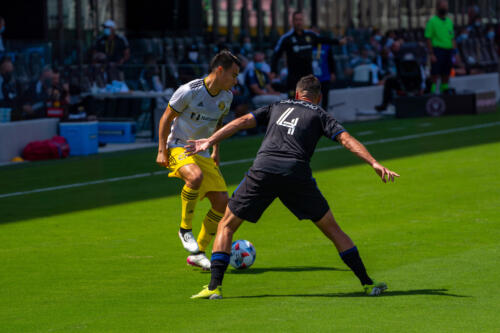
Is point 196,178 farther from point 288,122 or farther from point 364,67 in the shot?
point 364,67

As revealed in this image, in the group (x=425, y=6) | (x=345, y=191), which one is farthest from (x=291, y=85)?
(x=425, y=6)

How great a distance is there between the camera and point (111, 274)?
9703 millimetres

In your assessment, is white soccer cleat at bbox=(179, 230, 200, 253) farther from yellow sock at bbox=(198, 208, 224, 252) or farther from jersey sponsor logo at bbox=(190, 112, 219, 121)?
jersey sponsor logo at bbox=(190, 112, 219, 121)

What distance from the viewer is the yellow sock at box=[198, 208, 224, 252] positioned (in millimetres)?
10039

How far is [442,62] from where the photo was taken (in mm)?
26953

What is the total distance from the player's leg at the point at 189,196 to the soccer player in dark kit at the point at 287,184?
4.30ft

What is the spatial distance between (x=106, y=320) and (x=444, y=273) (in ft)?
10.3

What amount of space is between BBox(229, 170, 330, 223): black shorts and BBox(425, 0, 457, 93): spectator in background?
18.7 metres

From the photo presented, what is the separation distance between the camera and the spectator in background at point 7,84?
2077 centimetres

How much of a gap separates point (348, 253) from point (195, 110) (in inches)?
92.5

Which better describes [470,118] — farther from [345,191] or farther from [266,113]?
[266,113]

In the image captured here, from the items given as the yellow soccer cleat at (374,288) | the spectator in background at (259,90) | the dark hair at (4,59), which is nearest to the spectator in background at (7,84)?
the dark hair at (4,59)

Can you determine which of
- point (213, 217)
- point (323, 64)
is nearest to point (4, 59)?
point (323, 64)

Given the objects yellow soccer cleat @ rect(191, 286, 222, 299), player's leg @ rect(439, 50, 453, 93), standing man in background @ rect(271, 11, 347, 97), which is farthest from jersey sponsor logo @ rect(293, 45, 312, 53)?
yellow soccer cleat @ rect(191, 286, 222, 299)
